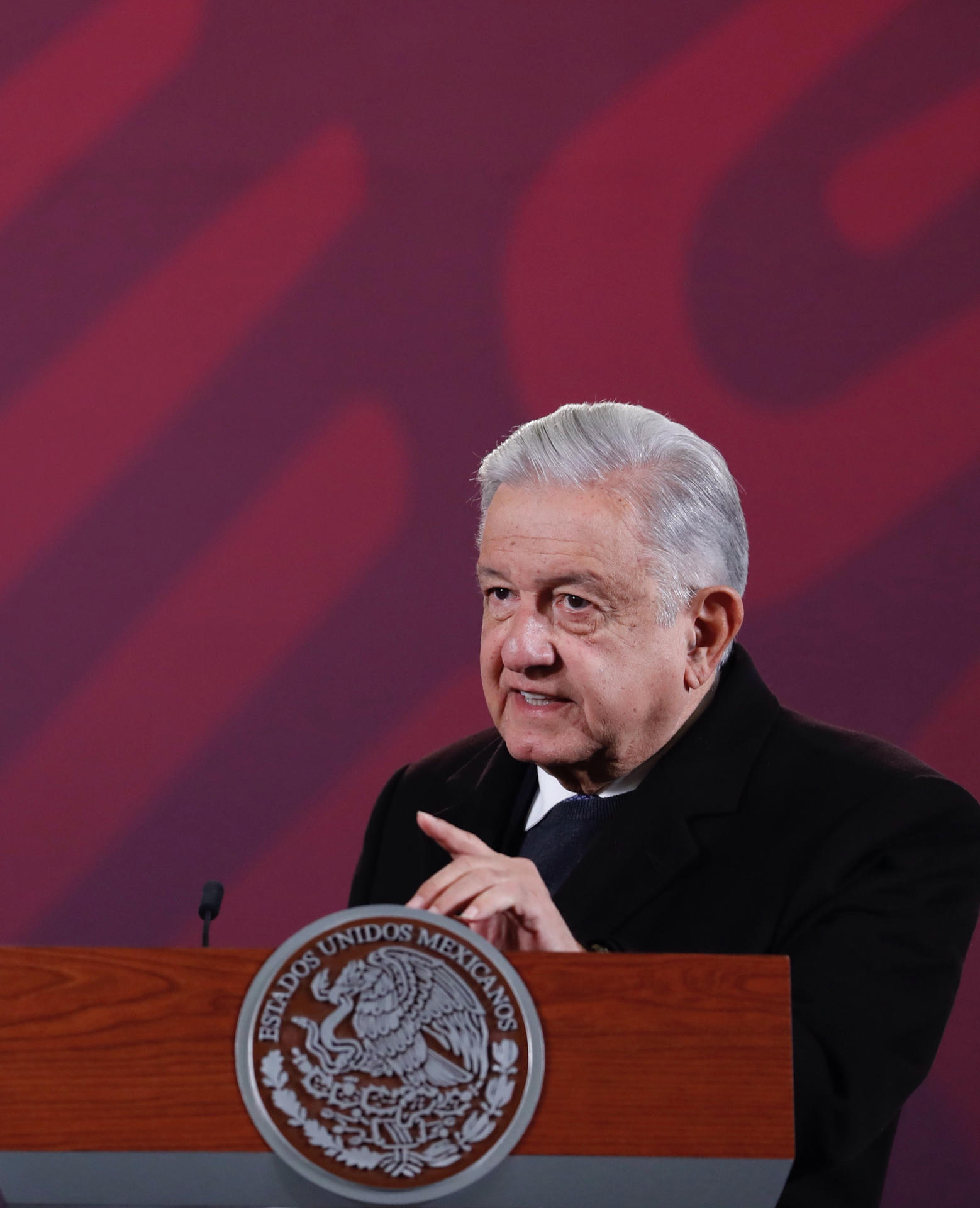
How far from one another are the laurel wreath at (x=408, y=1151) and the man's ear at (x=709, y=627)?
2.74ft

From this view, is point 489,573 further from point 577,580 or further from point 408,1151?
point 408,1151

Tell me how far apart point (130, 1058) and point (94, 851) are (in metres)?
1.98

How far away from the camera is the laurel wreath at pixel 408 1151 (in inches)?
41.1

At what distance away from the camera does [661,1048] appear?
1.08m

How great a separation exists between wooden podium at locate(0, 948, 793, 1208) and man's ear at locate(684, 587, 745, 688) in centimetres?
76

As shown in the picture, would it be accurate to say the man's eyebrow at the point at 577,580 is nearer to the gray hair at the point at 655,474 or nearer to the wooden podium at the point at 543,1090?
the gray hair at the point at 655,474

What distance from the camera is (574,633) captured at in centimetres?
172

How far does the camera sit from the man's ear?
180 centimetres

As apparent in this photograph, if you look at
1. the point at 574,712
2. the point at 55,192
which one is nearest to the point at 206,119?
the point at 55,192

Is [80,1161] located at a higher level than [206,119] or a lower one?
lower

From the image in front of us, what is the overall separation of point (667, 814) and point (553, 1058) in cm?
69

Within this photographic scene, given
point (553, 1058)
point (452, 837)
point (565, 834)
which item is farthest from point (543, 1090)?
point (565, 834)

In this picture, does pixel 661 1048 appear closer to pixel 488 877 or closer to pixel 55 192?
pixel 488 877

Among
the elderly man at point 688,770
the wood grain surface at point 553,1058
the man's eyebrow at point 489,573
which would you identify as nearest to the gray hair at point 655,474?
the elderly man at point 688,770
